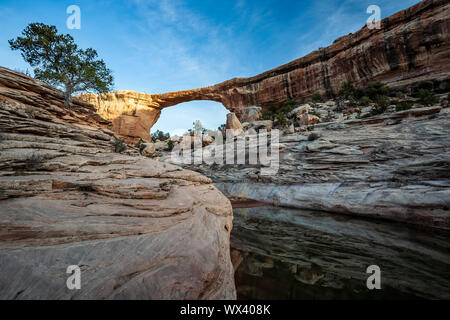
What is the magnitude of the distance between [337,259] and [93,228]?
17.2ft

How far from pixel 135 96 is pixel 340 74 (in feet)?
128

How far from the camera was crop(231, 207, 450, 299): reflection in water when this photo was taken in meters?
3.14

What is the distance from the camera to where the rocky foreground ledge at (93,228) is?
7.37 ft

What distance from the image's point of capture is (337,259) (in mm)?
4312

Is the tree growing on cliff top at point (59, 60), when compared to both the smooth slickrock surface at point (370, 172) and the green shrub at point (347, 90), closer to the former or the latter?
the smooth slickrock surface at point (370, 172)

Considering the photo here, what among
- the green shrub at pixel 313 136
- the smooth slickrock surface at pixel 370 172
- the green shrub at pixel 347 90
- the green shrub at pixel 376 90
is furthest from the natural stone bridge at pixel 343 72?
the green shrub at pixel 313 136

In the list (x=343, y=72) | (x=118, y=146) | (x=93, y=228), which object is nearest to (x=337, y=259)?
(x=93, y=228)

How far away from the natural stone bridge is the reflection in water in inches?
955

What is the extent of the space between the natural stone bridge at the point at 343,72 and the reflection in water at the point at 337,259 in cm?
2425

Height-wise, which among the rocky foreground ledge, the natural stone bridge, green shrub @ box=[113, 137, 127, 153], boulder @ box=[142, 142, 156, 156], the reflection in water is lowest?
the reflection in water

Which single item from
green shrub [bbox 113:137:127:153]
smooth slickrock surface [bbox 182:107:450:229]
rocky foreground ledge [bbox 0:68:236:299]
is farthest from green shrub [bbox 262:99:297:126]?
rocky foreground ledge [bbox 0:68:236:299]

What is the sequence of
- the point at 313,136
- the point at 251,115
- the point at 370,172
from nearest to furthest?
1. the point at 370,172
2. the point at 313,136
3. the point at 251,115

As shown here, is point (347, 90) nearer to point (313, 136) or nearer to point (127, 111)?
point (313, 136)

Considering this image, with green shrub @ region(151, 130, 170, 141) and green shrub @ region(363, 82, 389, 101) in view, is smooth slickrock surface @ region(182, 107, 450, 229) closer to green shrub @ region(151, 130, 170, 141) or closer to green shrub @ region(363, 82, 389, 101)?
green shrub @ region(363, 82, 389, 101)
